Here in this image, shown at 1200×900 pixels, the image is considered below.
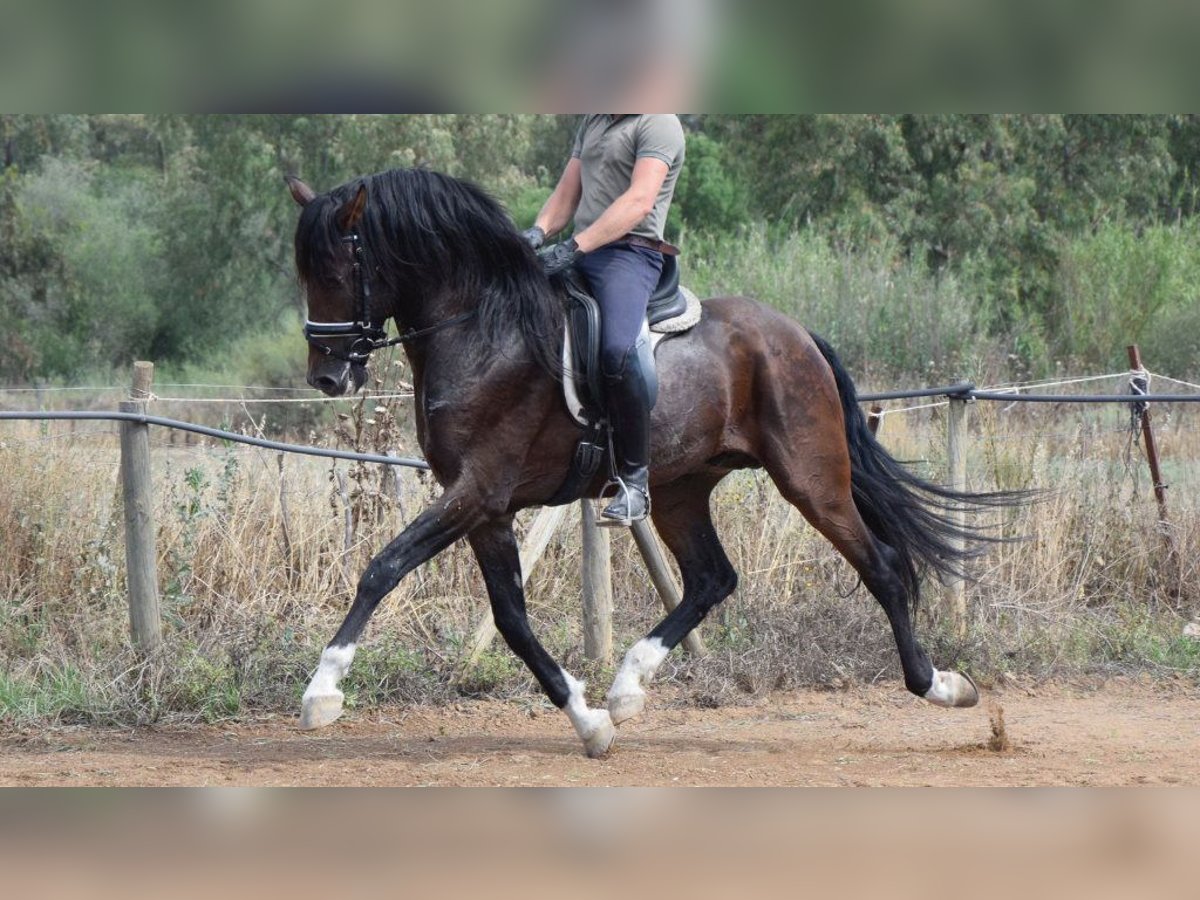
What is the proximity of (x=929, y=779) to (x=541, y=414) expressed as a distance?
2.36 meters

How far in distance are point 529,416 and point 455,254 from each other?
80 centimetres

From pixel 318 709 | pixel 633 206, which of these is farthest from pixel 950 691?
pixel 318 709

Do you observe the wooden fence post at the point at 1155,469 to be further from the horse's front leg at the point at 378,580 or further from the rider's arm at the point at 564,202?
the horse's front leg at the point at 378,580

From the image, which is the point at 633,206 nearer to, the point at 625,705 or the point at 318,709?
the point at 625,705

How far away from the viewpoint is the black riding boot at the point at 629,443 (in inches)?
232

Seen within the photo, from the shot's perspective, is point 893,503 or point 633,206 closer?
point 633,206

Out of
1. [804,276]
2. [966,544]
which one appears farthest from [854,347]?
[966,544]

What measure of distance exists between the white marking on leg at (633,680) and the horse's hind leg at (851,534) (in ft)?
3.40

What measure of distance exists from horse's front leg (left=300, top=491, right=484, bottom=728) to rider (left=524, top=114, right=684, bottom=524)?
27.1 inches

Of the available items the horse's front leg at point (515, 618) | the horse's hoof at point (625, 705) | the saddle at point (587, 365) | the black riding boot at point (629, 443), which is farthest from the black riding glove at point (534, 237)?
the horse's hoof at point (625, 705)

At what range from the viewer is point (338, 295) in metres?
5.70

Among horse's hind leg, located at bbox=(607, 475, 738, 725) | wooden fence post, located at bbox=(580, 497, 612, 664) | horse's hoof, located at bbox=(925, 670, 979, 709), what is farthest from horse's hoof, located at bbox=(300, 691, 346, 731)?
horse's hoof, located at bbox=(925, 670, 979, 709)

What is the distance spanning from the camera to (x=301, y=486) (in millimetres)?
8688

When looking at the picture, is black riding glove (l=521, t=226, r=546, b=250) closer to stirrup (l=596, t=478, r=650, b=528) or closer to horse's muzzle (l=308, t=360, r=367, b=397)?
horse's muzzle (l=308, t=360, r=367, b=397)
